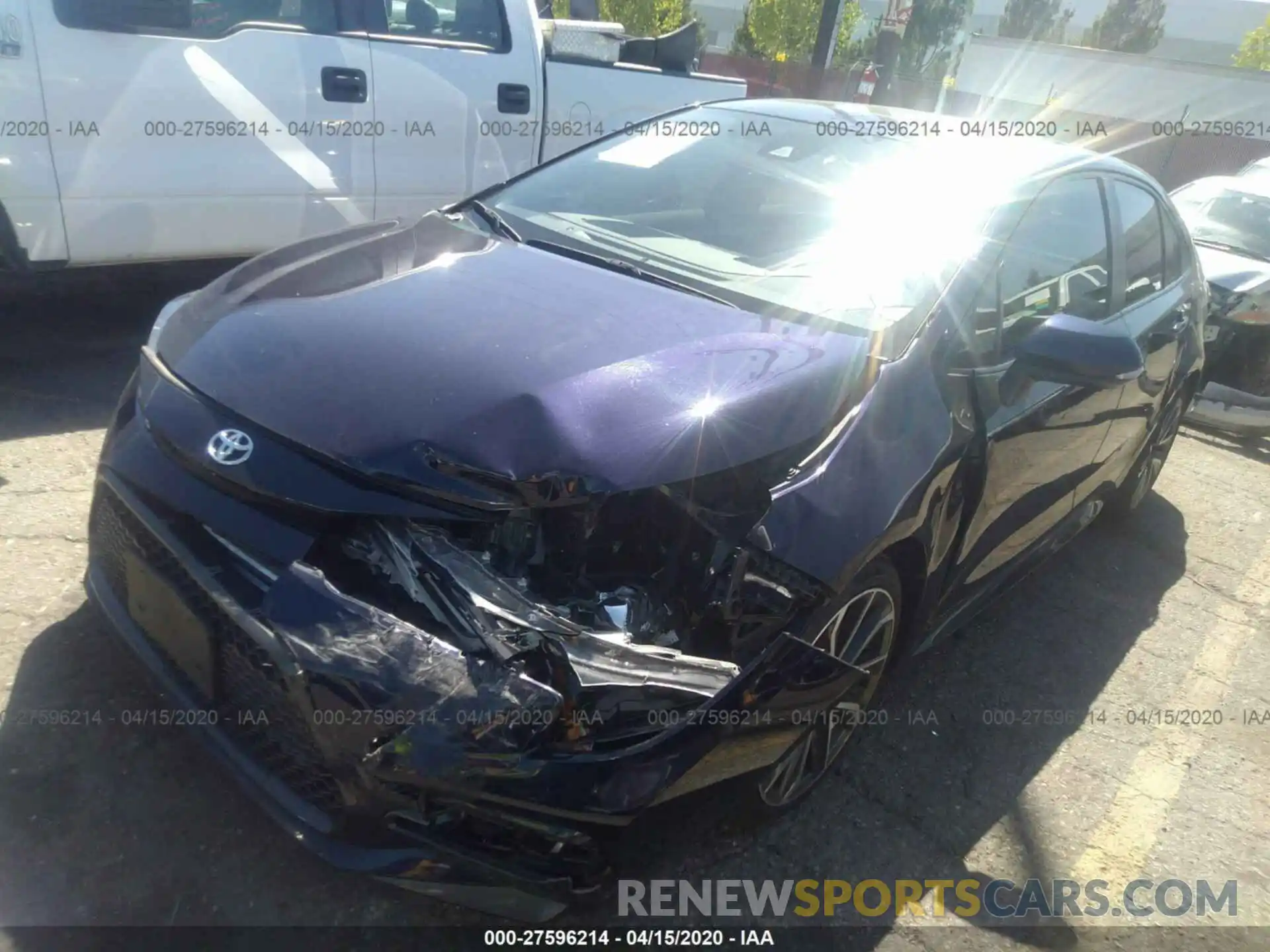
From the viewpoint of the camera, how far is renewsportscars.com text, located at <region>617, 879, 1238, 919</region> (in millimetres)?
2359

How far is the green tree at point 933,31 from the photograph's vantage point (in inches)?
1415

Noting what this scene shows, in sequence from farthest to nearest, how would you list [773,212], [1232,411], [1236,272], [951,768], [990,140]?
[1236,272] → [1232,411] → [990,140] → [773,212] → [951,768]

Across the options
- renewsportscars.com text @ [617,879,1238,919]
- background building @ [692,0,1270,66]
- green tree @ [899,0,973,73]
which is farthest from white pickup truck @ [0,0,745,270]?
background building @ [692,0,1270,66]

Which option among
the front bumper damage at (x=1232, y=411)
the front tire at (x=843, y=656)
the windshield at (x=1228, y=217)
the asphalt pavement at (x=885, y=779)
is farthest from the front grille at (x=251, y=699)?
the windshield at (x=1228, y=217)

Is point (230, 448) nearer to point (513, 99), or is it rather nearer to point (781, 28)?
point (513, 99)

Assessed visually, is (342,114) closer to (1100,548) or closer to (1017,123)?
(1017,123)

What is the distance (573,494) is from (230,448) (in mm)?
754

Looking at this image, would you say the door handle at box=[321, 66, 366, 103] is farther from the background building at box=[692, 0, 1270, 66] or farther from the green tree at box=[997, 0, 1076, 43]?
the green tree at box=[997, 0, 1076, 43]

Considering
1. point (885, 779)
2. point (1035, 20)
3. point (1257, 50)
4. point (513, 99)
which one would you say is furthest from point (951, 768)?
point (1035, 20)

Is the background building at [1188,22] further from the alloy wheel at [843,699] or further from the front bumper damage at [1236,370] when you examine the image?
the alloy wheel at [843,699]

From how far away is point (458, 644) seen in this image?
6.38 ft

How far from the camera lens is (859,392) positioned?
2.44 m

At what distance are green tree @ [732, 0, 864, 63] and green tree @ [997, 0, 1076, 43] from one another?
16.7m

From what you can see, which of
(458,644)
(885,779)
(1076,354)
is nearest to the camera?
(458,644)
